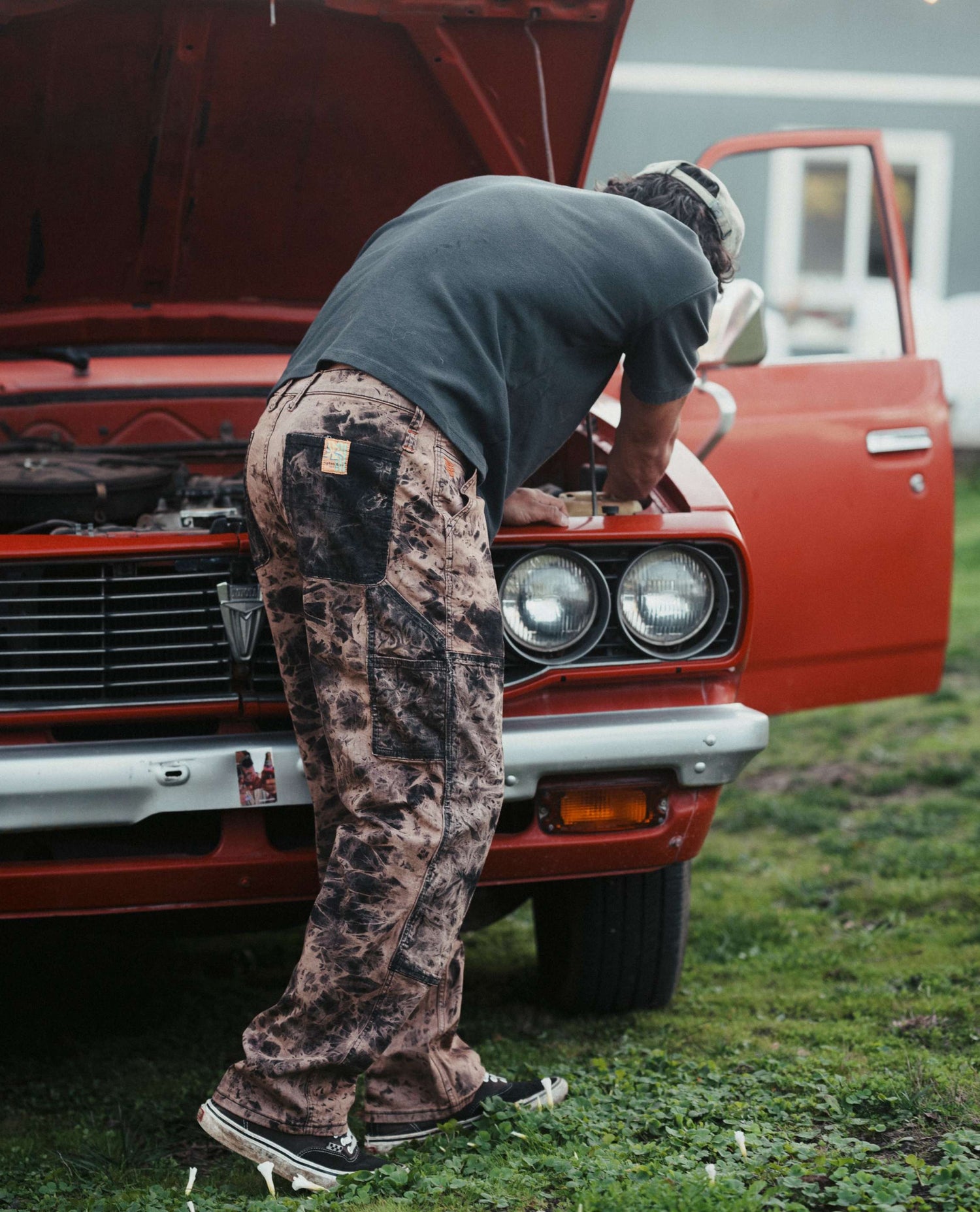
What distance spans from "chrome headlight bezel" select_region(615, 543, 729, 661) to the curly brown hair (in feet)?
1.65

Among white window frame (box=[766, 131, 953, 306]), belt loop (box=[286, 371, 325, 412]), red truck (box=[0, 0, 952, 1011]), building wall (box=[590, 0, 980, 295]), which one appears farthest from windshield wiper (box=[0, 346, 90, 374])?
white window frame (box=[766, 131, 953, 306])

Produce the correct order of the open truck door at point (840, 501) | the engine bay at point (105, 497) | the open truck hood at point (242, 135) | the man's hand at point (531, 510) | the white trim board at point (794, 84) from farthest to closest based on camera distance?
1. the white trim board at point (794, 84)
2. the open truck door at point (840, 501)
3. the open truck hood at point (242, 135)
4. the engine bay at point (105, 497)
5. the man's hand at point (531, 510)

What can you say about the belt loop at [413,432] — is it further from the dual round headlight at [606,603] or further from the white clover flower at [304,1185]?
the white clover flower at [304,1185]

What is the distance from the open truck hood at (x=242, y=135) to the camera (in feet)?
10.3

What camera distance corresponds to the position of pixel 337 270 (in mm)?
3881

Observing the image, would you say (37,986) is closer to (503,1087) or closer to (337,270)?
(503,1087)

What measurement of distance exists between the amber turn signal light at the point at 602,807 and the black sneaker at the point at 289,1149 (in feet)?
2.26

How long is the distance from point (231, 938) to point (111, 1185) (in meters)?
1.63

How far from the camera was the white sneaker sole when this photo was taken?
230cm

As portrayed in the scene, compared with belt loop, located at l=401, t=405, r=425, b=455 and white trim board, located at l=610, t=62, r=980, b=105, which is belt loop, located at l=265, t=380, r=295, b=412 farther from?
white trim board, located at l=610, t=62, r=980, b=105

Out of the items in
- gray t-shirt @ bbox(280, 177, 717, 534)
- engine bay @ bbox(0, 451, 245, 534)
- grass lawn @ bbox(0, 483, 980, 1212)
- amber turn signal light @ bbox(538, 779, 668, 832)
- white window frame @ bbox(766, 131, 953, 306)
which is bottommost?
grass lawn @ bbox(0, 483, 980, 1212)

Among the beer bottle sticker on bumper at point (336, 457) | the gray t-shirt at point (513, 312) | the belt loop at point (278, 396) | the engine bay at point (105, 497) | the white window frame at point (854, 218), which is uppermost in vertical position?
the white window frame at point (854, 218)

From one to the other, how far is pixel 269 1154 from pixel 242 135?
8.03 ft

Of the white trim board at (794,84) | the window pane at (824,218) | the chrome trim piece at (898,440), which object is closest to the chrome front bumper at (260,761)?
the chrome trim piece at (898,440)
